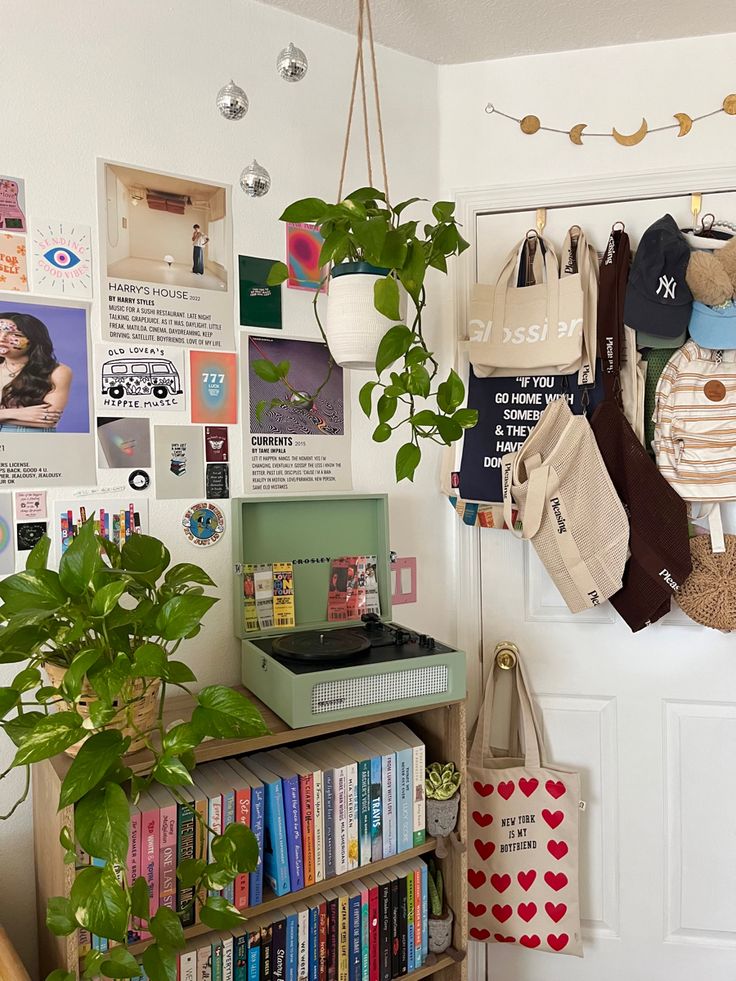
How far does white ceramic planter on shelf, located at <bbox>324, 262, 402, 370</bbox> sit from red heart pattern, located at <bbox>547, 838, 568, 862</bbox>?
4.01ft

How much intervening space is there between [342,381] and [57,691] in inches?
38.8

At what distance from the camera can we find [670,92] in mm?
1785

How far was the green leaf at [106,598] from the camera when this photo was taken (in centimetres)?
103

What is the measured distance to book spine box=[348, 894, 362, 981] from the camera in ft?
4.65

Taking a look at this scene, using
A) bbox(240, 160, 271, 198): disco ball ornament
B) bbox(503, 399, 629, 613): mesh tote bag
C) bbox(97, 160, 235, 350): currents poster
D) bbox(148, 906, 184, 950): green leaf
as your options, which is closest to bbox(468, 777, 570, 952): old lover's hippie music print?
bbox(503, 399, 629, 613): mesh tote bag

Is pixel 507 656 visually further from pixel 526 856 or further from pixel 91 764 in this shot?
pixel 91 764

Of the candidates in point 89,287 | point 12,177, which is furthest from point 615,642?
point 12,177

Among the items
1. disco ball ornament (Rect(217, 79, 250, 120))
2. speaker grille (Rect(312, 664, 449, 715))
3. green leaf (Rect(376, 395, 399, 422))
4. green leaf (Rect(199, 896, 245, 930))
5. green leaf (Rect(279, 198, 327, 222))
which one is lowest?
green leaf (Rect(199, 896, 245, 930))

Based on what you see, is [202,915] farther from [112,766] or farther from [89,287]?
[89,287]

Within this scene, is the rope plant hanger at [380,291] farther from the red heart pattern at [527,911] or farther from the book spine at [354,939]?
the red heart pattern at [527,911]

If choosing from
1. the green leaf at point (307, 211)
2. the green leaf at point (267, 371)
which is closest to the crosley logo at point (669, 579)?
the green leaf at point (267, 371)

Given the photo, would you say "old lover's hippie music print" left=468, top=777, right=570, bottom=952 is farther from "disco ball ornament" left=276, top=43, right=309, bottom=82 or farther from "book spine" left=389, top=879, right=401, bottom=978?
"disco ball ornament" left=276, top=43, right=309, bottom=82

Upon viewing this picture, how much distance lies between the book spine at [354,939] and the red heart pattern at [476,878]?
1.54 feet

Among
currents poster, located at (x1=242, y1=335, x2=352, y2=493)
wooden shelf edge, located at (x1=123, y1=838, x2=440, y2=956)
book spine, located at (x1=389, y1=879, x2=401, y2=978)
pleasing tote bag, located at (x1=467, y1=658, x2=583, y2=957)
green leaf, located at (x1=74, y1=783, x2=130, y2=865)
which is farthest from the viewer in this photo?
pleasing tote bag, located at (x1=467, y1=658, x2=583, y2=957)
